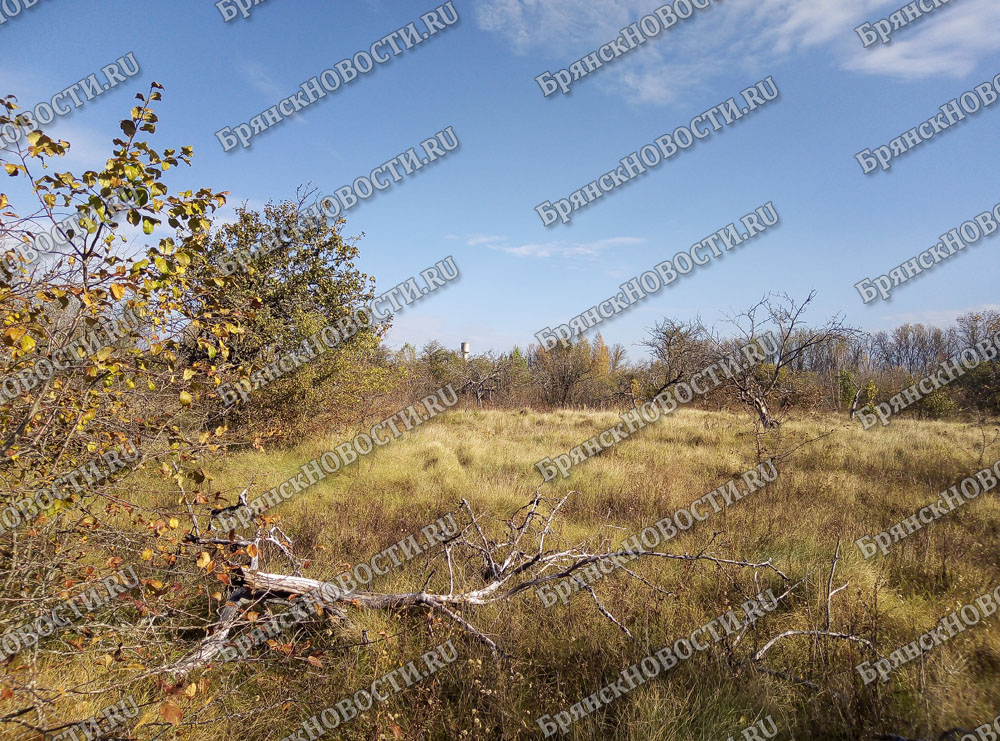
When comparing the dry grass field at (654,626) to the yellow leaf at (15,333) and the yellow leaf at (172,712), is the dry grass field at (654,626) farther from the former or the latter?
the yellow leaf at (15,333)

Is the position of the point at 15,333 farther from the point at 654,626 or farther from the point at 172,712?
the point at 654,626

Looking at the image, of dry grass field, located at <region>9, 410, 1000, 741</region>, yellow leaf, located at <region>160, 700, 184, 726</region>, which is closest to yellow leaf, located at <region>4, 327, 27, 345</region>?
yellow leaf, located at <region>160, 700, 184, 726</region>

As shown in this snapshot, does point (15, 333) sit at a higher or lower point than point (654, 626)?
higher

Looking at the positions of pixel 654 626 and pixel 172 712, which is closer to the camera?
pixel 172 712

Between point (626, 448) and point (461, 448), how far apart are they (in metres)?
3.52

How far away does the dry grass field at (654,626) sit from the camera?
2.62 metres

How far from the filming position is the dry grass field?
262 centimetres

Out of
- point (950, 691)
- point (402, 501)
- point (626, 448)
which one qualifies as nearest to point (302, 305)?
point (402, 501)

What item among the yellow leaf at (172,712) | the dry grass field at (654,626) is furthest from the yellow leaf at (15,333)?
the dry grass field at (654,626)

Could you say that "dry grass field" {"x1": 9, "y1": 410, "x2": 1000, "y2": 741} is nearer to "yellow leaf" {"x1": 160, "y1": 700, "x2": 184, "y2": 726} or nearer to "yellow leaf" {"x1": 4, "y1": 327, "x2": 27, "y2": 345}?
"yellow leaf" {"x1": 160, "y1": 700, "x2": 184, "y2": 726}

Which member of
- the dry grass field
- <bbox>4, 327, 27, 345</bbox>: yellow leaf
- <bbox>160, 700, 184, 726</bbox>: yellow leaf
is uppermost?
<bbox>4, 327, 27, 345</bbox>: yellow leaf

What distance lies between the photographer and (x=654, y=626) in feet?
11.0

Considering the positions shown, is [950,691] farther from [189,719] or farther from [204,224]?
[204,224]

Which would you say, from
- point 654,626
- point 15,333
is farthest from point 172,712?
point 654,626
